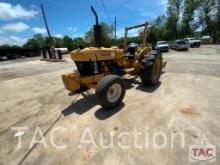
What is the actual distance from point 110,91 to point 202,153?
7.36ft

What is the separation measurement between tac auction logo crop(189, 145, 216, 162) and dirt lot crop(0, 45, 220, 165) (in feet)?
0.21

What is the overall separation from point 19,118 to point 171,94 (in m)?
4.14

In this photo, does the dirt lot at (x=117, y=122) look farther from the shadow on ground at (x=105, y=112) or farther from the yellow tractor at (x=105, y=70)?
the yellow tractor at (x=105, y=70)

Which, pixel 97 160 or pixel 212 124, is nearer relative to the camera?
pixel 97 160

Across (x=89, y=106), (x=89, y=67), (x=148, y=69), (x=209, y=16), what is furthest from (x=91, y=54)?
(x=209, y=16)

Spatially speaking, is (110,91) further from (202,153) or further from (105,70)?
(202,153)

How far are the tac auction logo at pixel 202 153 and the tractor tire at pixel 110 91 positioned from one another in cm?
191

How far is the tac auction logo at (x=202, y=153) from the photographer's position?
2311mm

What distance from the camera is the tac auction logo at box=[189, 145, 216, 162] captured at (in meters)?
2.31

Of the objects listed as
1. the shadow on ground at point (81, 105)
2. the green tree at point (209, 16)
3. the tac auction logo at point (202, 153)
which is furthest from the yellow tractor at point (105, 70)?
the green tree at point (209, 16)

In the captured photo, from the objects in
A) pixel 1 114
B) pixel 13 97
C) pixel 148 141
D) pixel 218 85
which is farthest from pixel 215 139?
pixel 13 97

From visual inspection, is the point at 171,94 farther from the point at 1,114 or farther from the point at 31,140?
the point at 1,114

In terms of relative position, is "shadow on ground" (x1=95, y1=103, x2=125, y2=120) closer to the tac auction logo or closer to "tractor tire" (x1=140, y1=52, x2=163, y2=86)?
"tractor tire" (x1=140, y1=52, x2=163, y2=86)

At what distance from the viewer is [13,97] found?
579cm
